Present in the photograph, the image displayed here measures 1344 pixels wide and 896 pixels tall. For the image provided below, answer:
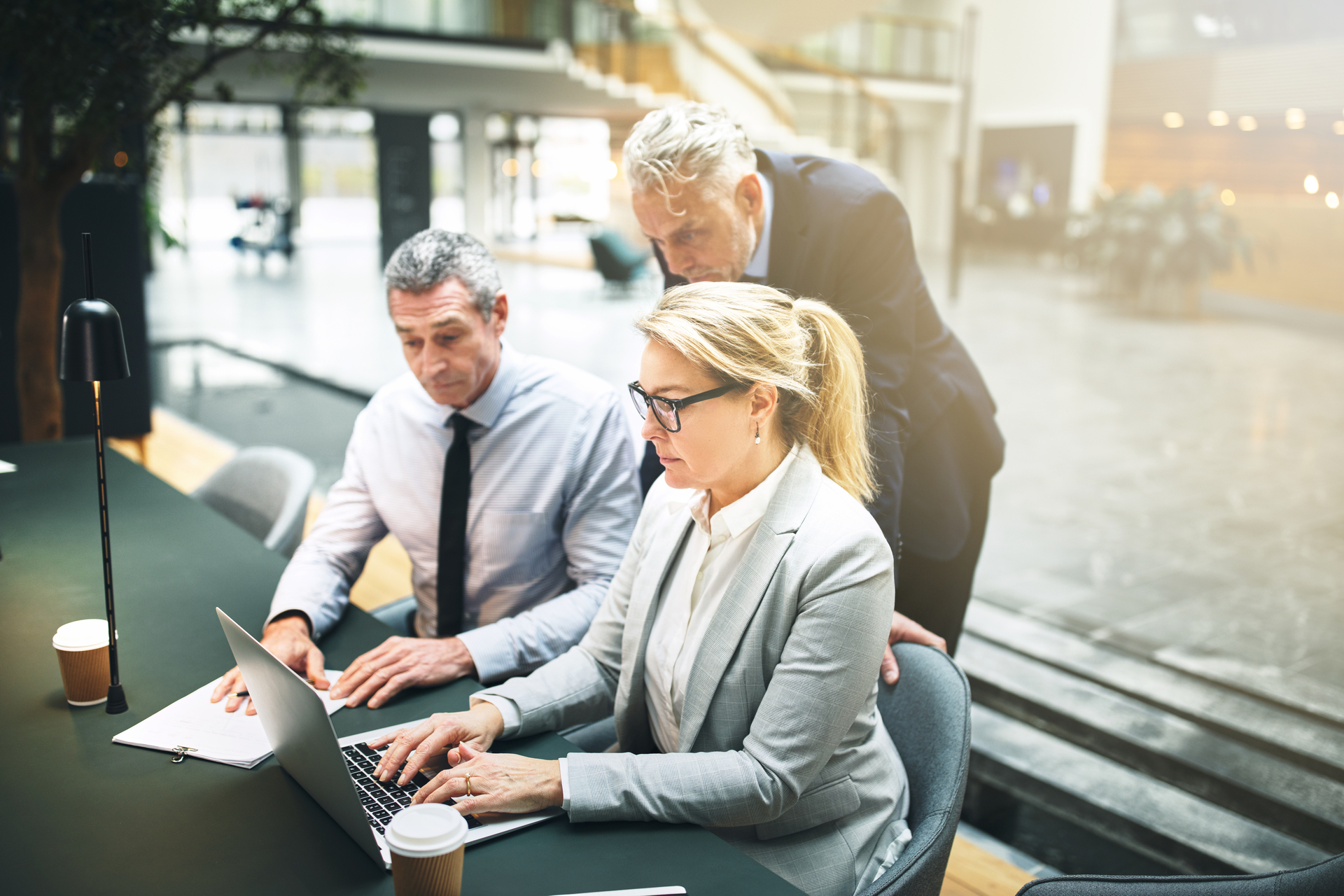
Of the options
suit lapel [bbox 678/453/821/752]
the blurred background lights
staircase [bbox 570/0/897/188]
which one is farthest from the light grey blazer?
the blurred background lights

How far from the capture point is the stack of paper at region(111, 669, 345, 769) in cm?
143

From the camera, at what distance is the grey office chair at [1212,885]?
1213 millimetres

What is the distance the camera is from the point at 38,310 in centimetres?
435

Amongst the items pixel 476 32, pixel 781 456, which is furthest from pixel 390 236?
pixel 781 456

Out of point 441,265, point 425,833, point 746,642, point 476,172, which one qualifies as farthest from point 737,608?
point 476,172

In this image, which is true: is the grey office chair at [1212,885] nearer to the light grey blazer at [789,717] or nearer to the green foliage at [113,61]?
the light grey blazer at [789,717]

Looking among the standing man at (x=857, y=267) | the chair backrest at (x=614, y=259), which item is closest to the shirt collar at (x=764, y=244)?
the standing man at (x=857, y=267)

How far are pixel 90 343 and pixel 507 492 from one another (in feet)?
2.87

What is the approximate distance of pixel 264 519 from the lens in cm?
281

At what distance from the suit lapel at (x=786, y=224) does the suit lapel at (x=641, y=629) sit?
65cm

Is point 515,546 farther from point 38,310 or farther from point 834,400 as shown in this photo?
point 38,310

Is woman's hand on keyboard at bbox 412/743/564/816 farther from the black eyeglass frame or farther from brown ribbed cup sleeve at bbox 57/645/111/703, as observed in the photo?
brown ribbed cup sleeve at bbox 57/645/111/703

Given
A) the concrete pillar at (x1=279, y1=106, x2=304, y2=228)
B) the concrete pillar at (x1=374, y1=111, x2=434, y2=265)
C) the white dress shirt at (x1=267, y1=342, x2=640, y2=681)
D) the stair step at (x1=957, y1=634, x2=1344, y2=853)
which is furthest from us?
the concrete pillar at (x1=279, y1=106, x2=304, y2=228)

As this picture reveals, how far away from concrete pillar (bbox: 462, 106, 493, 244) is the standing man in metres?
12.5
